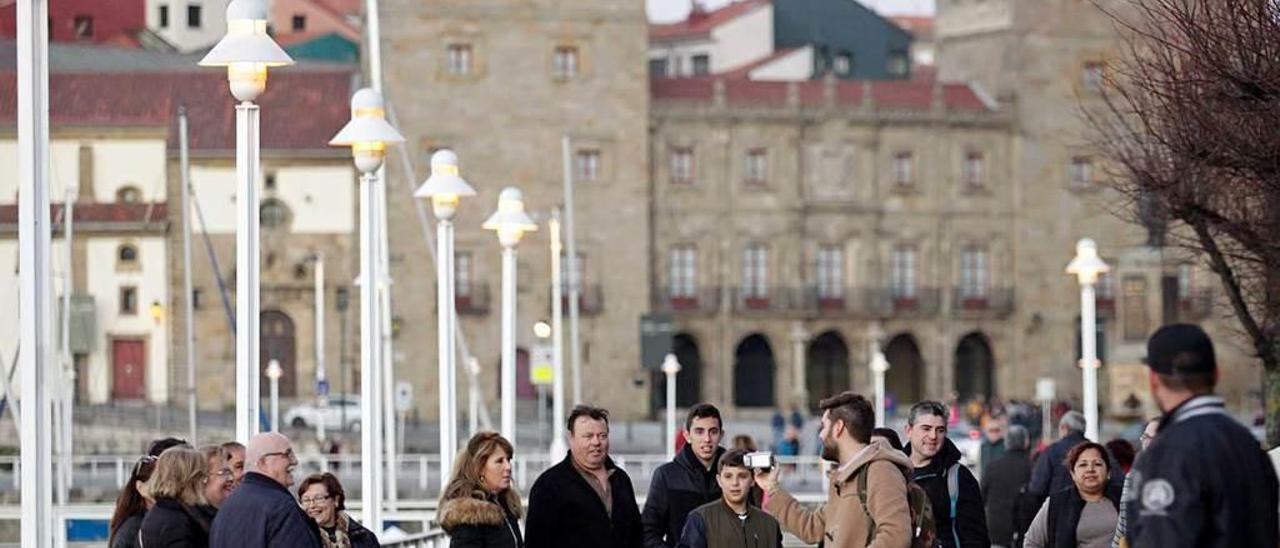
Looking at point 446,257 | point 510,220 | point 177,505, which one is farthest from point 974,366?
point 177,505

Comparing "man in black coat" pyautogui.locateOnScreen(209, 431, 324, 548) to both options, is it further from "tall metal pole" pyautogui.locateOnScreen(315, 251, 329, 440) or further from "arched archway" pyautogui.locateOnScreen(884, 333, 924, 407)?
"arched archway" pyautogui.locateOnScreen(884, 333, 924, 407)

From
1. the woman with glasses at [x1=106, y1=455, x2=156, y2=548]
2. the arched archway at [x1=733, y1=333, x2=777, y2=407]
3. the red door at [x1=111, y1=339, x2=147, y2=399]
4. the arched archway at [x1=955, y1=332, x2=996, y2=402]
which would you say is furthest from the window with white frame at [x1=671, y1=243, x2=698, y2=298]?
the woman with glasses at [x1=106, y1=455, x2=156, y2=548]

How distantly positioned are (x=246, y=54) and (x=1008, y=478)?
6.52 metres

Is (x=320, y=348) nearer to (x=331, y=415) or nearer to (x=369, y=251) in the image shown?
(x=331, y=415)

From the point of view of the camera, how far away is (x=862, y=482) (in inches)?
548

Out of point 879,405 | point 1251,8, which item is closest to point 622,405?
Answer: point 879,405

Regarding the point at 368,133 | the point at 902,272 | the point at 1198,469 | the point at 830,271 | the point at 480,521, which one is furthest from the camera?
the point at 902,272

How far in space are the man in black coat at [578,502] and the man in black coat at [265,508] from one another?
6.01ft

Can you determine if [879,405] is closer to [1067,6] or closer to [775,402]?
[775,402]

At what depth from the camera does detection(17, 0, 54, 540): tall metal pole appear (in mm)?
16359

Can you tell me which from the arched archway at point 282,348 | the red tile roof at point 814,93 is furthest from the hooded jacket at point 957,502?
the red tile roof at point 814,93

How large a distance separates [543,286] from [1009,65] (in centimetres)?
1550

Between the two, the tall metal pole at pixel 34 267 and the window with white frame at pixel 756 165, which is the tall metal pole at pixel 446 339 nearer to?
the tall metal pole at pixel 34 267

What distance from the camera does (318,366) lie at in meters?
86.6
